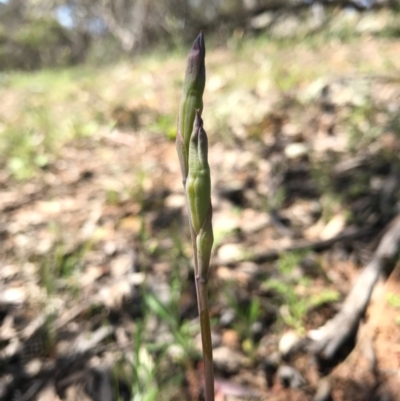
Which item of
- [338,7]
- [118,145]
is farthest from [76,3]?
[118,145]

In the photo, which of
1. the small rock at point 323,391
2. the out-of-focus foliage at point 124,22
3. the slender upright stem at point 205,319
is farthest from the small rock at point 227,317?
the out-of-focus foliage at point 124,22

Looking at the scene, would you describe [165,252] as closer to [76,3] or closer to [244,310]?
[244,310]

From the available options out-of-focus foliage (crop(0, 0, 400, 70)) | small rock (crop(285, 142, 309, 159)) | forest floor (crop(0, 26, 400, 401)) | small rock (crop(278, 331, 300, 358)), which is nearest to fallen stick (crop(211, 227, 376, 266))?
forest floor (crop(0, 26, 400, 401))

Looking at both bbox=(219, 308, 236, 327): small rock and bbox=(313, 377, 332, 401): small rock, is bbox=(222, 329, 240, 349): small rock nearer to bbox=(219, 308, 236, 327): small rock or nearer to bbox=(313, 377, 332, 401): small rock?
bbox=(219, 308, 236, 327): small rock

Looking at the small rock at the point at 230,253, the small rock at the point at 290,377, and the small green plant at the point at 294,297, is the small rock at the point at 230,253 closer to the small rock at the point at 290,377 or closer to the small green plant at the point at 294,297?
the small green plant at the point at 294,297

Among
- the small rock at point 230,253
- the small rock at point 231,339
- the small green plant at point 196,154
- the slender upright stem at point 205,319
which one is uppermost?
the small green plant at point 196,154

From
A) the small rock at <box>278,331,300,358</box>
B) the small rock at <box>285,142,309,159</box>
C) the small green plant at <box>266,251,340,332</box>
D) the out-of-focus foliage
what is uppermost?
the out-of-focus foliage
